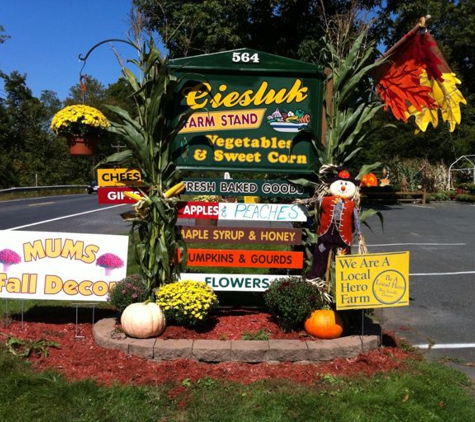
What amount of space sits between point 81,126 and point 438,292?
6.20 meters

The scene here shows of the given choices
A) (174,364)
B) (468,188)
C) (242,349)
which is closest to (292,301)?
(242,349)

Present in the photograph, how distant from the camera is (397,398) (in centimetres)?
407

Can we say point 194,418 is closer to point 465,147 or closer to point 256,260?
point 256,260

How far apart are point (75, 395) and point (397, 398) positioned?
2.69m

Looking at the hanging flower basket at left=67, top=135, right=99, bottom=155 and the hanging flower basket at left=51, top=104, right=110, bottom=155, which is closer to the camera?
the hanging flower basket at left=51, top=104, right=110, bottom=155

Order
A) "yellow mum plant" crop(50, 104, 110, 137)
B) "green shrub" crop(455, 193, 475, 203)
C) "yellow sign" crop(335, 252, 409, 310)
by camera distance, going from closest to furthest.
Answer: "yellow sign" crop(335, 252, 409, 310) → "yellow mum plant" crop(50, 104, 110, 137) → "green shrub" crop(455, 193, 475, 203)

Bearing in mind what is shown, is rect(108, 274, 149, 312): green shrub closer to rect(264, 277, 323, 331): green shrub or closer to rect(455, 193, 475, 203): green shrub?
rect(264, 277, 323, 331): green shrub

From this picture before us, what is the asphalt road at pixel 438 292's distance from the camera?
5.70 metres

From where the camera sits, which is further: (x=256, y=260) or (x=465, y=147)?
(x=465, y=147)

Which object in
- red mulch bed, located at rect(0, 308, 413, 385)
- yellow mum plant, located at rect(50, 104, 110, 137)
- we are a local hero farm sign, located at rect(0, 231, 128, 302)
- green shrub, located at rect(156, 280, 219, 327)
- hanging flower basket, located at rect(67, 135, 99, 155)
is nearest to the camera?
red mulch bed, located at rect(0, 308, 413, 385)

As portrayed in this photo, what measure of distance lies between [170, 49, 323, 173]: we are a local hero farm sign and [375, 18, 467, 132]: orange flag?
83 centimetres

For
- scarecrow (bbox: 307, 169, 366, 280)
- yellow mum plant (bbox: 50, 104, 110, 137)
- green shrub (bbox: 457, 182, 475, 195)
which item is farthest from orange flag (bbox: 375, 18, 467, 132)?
green shrub (bbox: 457, 182, 475, 195)

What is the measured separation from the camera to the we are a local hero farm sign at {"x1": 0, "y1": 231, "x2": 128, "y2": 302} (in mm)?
5578

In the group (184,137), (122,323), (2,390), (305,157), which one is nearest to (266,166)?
(305,157)
